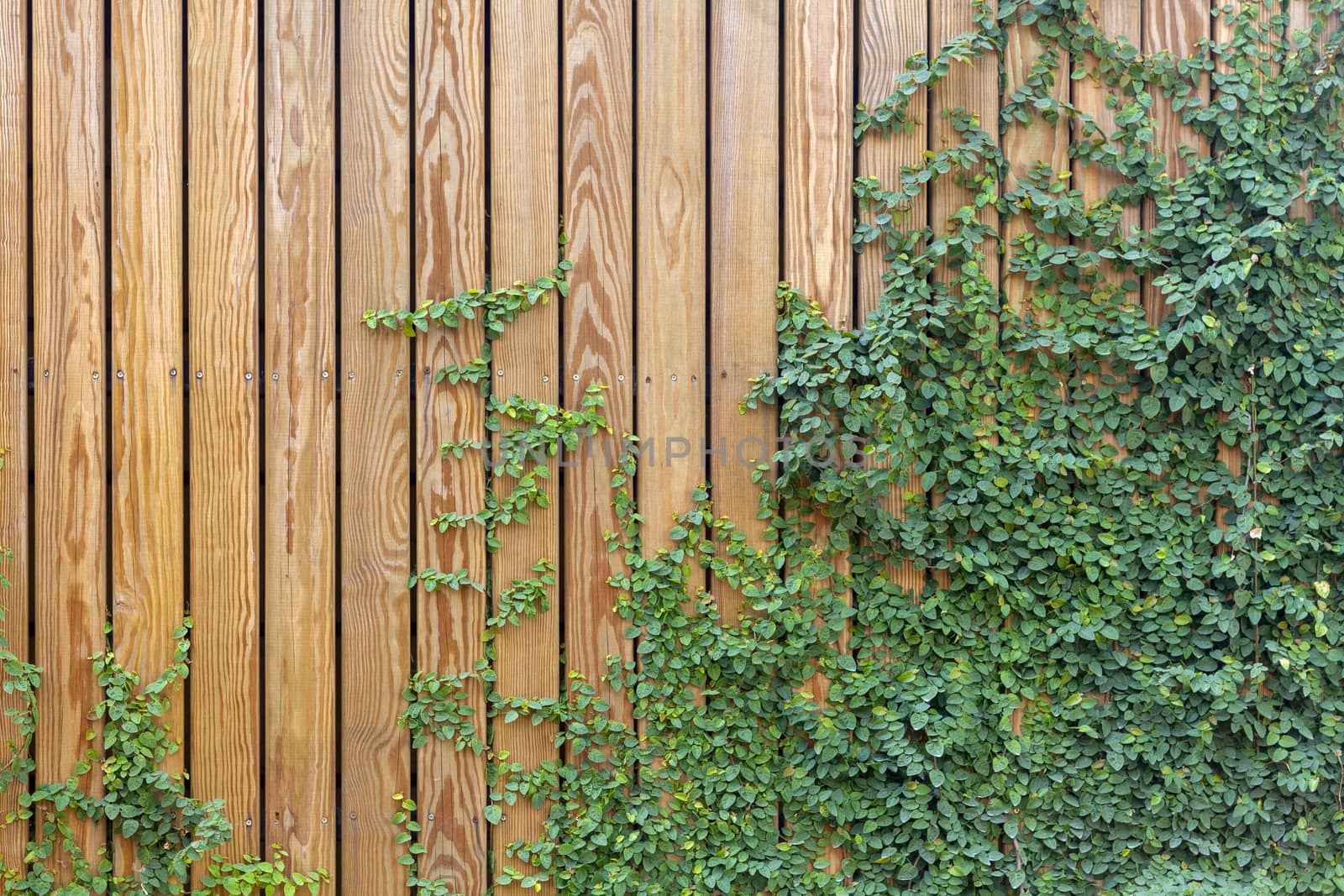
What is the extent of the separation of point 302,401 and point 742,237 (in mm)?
1487

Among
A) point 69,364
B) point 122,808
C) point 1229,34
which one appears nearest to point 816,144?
point 1229,34

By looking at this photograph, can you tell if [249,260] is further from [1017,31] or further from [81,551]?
[1017,31]

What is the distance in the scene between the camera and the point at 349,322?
2664 mm

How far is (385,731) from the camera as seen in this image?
2650 mm

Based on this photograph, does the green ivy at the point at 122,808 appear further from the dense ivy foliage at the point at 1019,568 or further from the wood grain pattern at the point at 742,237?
the wood grain pattern at the point at 742,237

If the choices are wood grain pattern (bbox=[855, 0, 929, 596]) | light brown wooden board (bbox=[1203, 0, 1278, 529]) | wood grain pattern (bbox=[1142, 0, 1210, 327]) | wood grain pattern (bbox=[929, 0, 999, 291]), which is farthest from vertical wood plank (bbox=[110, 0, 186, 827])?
light brown wooden board (bbox=[1203, 0, 1278, 529])

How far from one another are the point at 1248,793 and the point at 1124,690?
0.52m

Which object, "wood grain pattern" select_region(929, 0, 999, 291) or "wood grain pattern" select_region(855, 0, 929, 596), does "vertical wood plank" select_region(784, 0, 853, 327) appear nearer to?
"wood grain pattern" select_region(855, 0, 929, 596)

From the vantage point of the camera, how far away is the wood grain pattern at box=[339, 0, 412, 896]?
2.65 meters

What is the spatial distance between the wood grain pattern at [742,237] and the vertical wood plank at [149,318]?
1680mm

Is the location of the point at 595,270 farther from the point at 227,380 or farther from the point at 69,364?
the point at 69,364

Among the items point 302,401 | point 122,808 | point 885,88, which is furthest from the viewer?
point 885,88

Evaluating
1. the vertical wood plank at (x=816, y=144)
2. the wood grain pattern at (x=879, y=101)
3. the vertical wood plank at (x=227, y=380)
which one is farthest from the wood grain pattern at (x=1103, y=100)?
the vertical wood plank at (x=227, y=380)

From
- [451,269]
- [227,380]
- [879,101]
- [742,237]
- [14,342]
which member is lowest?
[227,380]
